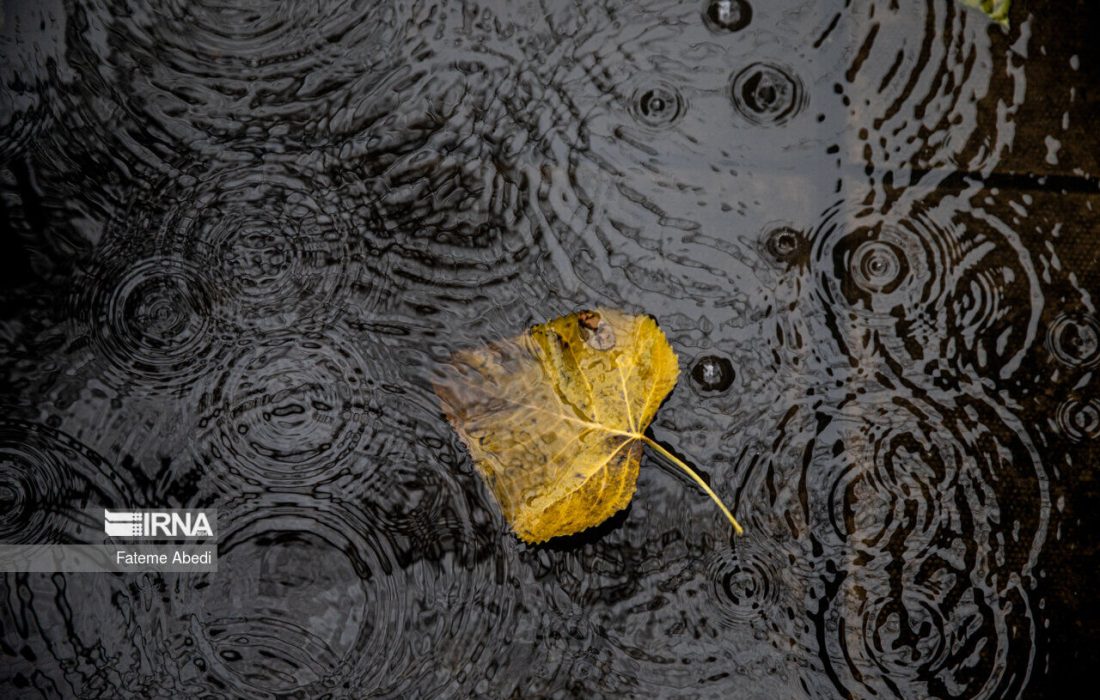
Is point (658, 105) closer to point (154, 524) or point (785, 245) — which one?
point (785, 245)

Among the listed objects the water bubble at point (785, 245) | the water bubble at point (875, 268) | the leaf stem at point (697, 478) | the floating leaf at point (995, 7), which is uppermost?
the floating leaf at point (995, 7)

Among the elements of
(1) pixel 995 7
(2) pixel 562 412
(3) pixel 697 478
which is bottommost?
(3) pixel 697 478

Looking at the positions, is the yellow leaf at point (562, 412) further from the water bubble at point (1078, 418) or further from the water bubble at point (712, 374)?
the water bubble at point (1078, 418)

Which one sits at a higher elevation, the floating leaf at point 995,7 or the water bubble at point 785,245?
the floating leaf at point 995,7

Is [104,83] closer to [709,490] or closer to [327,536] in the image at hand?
[327,536]

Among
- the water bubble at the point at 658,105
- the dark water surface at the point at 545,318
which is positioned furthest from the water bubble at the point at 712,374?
the water bubble at the point at 658,105

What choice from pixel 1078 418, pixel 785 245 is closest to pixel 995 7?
pixel 785 245

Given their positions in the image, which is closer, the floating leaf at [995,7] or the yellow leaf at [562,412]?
the yellow leaf at [562,412]
